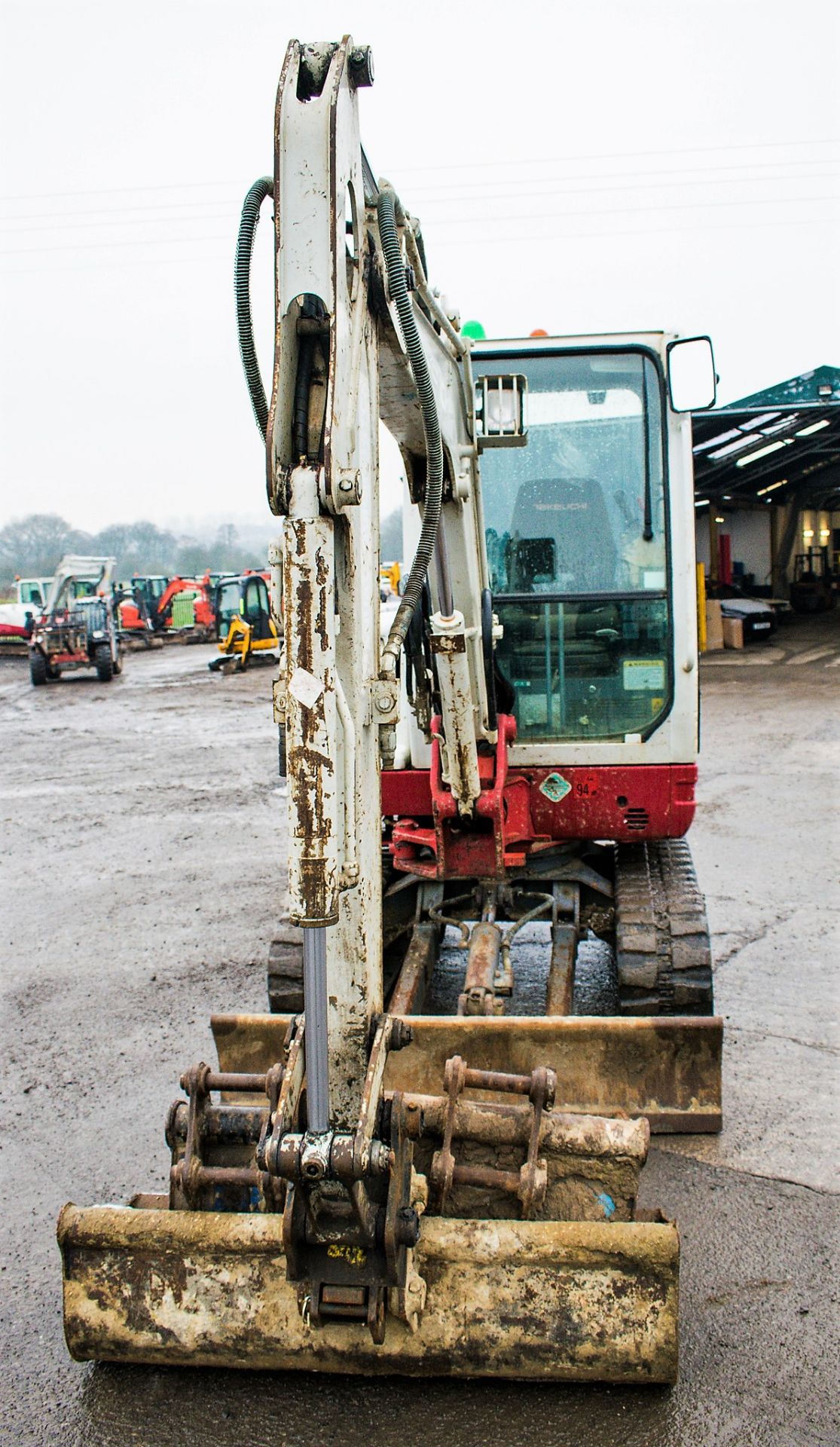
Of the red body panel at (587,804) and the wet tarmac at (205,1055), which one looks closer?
the wet tarmac at (205,1055)

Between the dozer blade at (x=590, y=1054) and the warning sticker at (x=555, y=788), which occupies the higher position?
the warning sticker at (x=555, y=788)

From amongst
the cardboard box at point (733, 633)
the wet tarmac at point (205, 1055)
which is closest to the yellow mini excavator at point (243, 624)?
the cardboard box at point (733, 633)

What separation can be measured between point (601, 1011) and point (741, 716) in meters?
10.5

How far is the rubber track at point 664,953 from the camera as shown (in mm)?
4680

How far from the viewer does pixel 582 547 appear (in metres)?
5.24

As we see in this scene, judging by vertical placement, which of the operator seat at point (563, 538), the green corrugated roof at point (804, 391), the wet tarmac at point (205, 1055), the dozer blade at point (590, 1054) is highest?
the green corrugated roof at point (804, 391)

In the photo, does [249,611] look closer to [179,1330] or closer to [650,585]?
[650,585]

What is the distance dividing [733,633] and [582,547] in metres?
20.0

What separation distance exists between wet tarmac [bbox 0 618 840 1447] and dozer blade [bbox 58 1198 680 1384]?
0.38 feet

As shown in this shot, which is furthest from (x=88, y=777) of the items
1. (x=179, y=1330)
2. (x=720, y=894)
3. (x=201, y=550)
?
(x=201, y=550)

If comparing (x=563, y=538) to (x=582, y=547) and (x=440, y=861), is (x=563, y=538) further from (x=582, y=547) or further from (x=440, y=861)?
(x=440, y=861)

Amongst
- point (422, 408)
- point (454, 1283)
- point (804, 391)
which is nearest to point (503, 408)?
point (422, 408)

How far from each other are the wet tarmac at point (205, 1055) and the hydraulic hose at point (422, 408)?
2.00 meters

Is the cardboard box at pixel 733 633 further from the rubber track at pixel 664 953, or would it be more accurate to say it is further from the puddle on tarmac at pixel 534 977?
the rubber track at pixel 664 953
